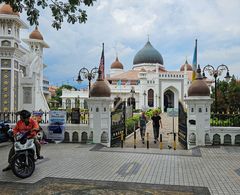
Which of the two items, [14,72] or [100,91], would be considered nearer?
[100,91]

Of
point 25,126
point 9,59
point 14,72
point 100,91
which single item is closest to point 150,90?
point 14,72

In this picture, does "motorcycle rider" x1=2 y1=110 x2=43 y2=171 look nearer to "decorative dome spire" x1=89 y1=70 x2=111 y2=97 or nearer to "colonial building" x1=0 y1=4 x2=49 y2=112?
"decorative dome spire" x1=89 y1=70 x2=111 y2=97

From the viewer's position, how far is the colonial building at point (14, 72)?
2309cm

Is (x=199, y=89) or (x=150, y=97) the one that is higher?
(x=150, y=97)

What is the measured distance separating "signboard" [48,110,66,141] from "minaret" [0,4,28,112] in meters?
11.8

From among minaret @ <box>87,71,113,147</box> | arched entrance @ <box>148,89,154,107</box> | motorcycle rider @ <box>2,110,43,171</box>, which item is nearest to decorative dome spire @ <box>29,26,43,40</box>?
arched entrance @ <box>148,89,154,107</box>

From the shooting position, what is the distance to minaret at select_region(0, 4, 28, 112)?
23.0 metres

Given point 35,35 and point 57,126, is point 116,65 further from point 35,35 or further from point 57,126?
point 57,126

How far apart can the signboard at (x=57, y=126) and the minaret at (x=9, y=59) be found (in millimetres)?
11770

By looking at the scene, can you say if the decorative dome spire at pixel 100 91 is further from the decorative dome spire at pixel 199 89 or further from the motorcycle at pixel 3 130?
the motorcycle at pixel 3 130

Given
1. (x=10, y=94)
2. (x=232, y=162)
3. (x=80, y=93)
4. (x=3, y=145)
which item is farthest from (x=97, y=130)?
(x=80, y=93)

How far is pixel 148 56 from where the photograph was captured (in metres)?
65.4

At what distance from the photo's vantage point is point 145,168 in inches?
313

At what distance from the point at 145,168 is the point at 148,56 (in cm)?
5880
